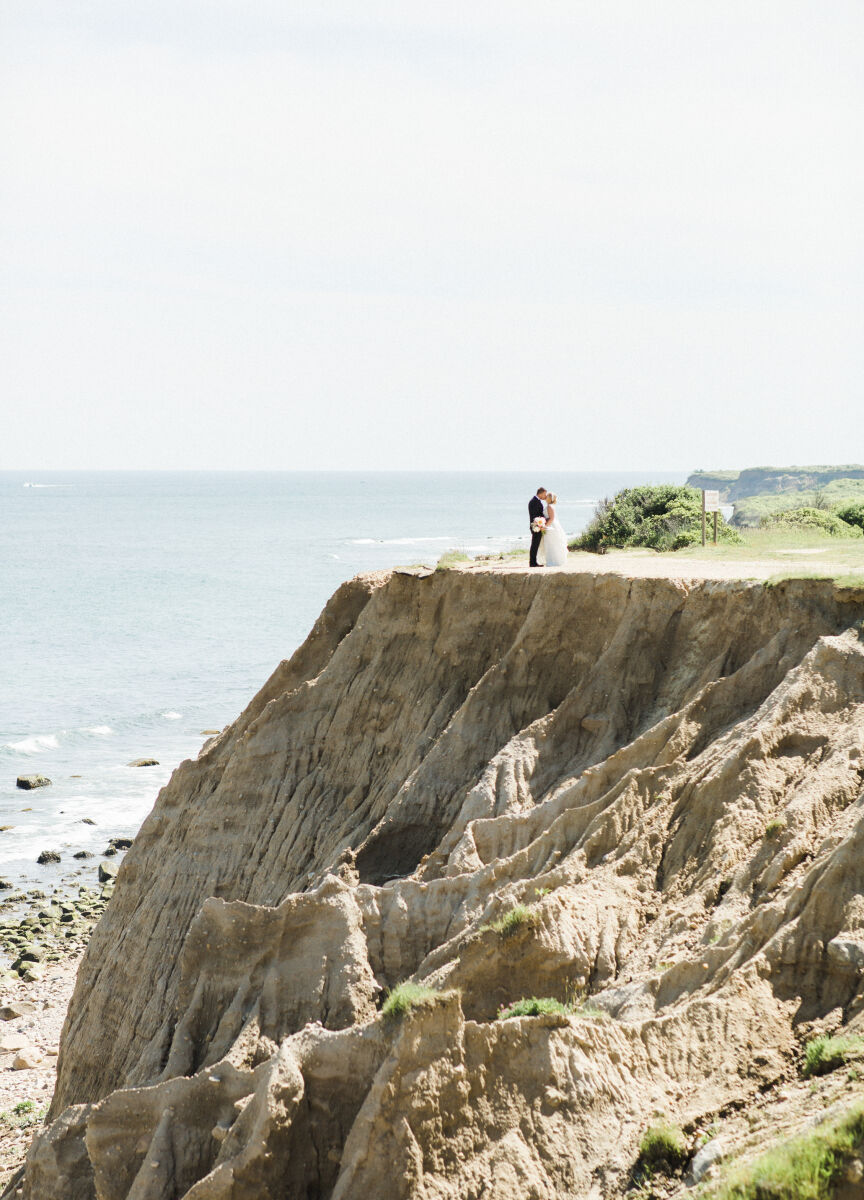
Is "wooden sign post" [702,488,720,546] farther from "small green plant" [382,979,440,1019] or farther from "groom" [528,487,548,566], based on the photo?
"small green plant" [382,979,440,1019]

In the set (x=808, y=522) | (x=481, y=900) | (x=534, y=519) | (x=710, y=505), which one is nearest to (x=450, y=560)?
(x=534, y=519)

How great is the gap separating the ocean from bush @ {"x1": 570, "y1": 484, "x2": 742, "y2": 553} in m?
19.9

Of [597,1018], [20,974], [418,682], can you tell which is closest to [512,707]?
[418,682]

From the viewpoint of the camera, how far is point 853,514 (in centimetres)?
4322

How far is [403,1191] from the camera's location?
915cm

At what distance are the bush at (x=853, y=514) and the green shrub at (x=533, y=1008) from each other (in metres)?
34.0

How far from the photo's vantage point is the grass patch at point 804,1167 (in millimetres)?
6898

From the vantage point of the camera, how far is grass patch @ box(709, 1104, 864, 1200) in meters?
6.90

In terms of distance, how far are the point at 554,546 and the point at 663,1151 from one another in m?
13.2

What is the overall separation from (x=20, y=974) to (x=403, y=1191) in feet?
79.8

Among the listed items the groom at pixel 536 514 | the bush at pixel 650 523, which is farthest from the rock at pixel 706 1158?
the bush at pixel 650 523

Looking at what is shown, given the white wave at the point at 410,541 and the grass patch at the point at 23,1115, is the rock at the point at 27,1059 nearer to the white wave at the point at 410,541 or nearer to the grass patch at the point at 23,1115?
the grass patch at the point at 23,1115

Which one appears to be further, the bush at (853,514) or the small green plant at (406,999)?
the bush at (853,514)

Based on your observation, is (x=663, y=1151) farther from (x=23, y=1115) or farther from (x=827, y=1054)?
(x=23, y=1115)
